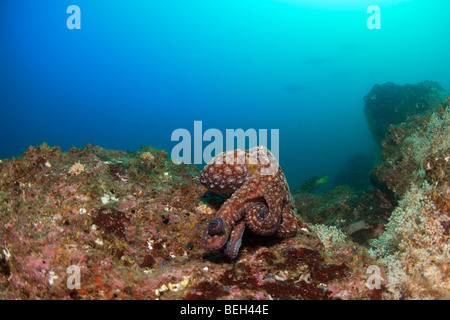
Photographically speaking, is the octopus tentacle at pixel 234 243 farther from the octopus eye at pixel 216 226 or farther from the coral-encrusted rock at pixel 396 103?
the coral-encrusted rock at pixel 396 103

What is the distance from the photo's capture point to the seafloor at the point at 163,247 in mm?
3512

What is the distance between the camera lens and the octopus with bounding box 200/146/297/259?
3.98 m

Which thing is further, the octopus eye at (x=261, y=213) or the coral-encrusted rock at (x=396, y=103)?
the coral-encrusted rock at (x=396, y=103)

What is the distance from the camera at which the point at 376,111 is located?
2267 centimetres

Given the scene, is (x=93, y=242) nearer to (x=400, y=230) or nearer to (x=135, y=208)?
(x=135, y=208)

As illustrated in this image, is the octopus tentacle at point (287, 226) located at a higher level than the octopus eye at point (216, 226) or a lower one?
lower

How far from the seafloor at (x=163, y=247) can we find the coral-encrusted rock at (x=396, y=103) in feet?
59.1

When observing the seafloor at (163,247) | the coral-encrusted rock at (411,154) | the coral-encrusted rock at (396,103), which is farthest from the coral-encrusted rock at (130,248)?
the coral-encrusted rock at (396,103)

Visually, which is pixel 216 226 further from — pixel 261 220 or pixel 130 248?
pixel 130 248

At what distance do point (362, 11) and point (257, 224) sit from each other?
143 meters

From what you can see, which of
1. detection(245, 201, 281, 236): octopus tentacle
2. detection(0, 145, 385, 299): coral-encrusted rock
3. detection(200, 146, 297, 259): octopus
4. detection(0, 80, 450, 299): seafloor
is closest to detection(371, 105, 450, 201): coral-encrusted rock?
detection(0, 80, 450, 299): seafloor

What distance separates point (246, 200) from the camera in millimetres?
4367

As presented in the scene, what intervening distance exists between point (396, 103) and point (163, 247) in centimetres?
2291
